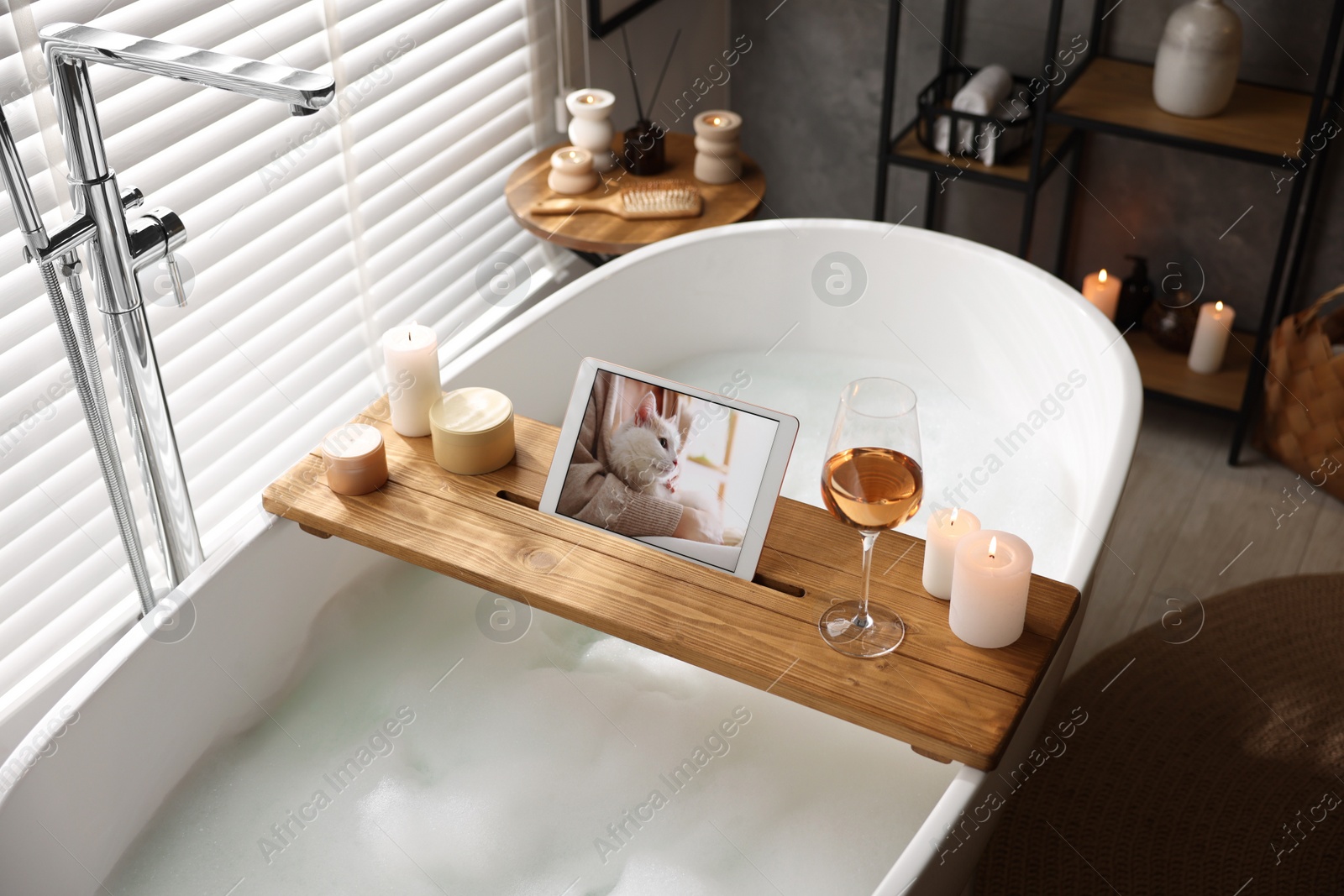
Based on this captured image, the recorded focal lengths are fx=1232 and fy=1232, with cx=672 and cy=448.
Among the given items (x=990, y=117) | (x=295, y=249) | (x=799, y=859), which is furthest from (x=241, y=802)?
(x=990, y=117)

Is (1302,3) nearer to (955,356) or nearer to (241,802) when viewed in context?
(955,356)

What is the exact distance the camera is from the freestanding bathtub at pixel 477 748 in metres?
1.38

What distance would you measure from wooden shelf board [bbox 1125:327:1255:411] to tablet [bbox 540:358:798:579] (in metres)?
1.64

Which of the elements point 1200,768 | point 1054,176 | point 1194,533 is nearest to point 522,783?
point 1200,768

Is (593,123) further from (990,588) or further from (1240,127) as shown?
(990,588)

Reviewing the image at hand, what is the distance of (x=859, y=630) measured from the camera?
134 centimetres

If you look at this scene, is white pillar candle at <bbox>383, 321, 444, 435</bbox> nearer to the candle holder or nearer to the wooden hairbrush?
the wooden hairbrush

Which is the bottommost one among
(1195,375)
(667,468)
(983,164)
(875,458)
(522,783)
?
(1195,375)

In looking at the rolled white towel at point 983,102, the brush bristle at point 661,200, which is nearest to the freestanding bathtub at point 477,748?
the brush bristle at point 661,200

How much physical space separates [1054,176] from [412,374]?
2036mm

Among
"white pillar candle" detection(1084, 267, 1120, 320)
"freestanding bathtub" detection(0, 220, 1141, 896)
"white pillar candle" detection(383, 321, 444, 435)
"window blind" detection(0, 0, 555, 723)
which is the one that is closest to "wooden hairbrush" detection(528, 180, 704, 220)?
"window blind" detection(0, 0, 555, 723)

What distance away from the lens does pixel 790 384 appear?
7.88 ft

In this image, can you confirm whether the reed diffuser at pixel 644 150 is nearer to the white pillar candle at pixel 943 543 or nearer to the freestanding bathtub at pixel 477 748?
the freestanding bathtub at pixel 477 748

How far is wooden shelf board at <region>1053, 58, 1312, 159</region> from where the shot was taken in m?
2.49
